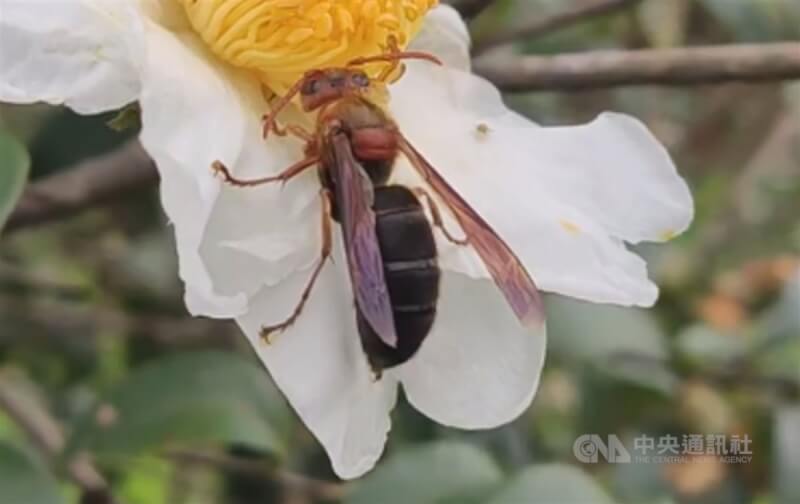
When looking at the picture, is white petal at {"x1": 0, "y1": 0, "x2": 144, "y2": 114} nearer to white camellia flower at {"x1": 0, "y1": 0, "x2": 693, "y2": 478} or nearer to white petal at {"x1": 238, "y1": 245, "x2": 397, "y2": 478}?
white camellia flower at {"x1": 0, "y1": 0, "x2": 693, "y2": 478}

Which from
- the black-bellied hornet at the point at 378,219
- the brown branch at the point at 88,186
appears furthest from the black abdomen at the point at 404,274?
the brown branch at the point at 88,186

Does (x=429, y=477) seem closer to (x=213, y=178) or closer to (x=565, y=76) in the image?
(x=565, y=76)

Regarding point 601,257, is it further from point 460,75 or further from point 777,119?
point 777,119

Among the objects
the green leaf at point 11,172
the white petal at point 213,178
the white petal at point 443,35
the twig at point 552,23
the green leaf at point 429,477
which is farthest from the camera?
the twig at point 552,23

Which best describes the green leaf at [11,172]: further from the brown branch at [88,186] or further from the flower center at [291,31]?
the brown branch at [88,186]

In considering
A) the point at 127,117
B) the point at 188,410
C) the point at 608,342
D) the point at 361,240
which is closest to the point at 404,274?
the point at 361,240

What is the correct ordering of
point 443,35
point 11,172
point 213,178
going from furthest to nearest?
point 443,35
point 11,172
point 213,178
